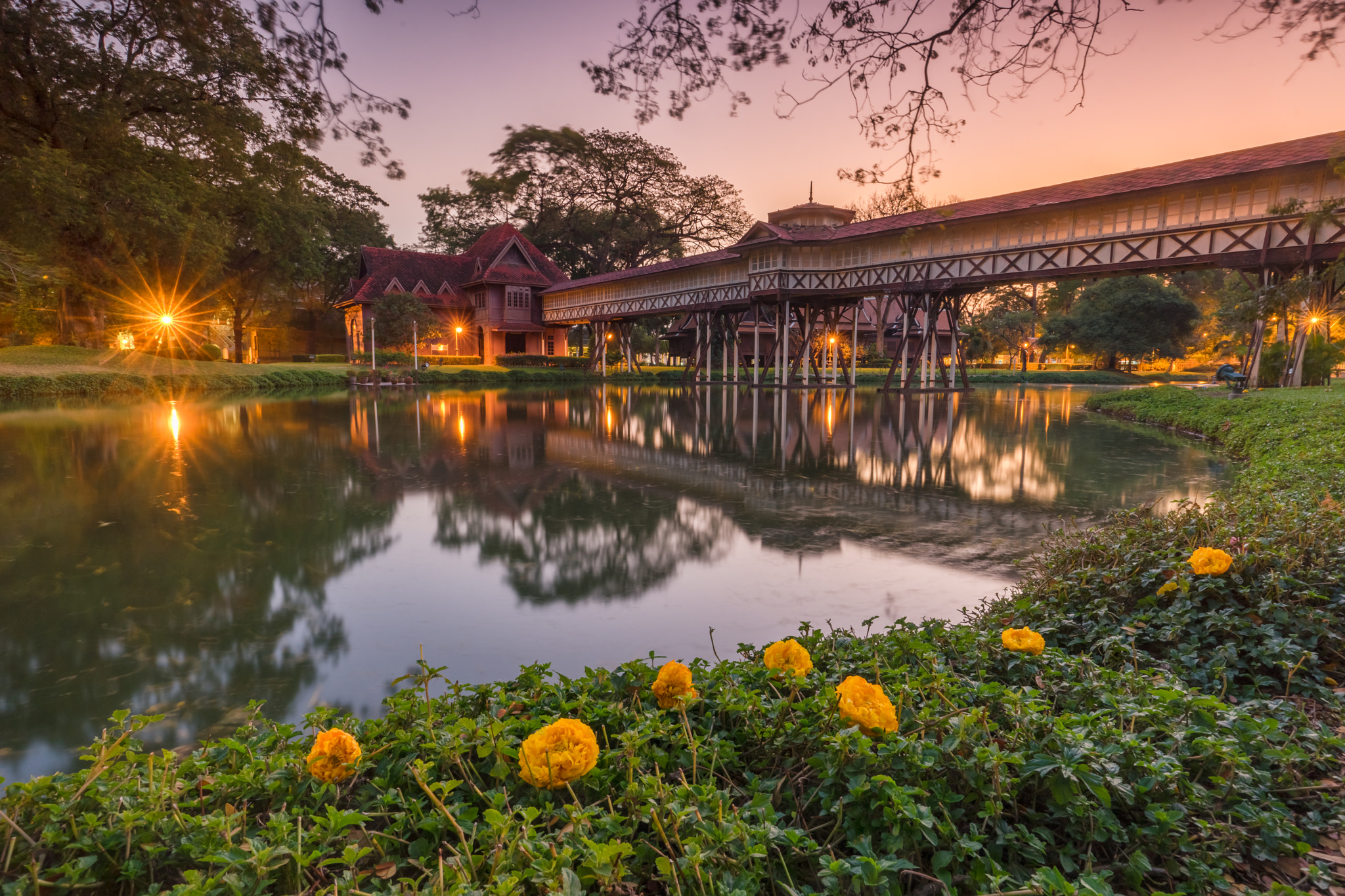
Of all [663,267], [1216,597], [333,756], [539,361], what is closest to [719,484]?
[1216,597]

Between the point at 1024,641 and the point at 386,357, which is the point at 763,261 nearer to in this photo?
the point at 386,357

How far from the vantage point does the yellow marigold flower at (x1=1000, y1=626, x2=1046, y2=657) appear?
2443 millimetres

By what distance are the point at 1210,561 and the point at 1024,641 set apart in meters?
1.44

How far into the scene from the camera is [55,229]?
69.9 feet

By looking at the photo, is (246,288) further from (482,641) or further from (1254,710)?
(1254,710)

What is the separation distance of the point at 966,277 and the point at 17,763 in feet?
84.9

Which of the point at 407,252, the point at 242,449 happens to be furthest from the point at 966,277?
the point at 407,252

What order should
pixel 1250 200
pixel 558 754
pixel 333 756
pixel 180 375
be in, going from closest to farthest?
pixel 558 754 < pixel 333 756 < pixel 1250 200 < pixel 180 375

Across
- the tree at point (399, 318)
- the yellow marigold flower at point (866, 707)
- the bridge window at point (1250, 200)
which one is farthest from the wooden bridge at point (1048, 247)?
the tree at point (399, 318)

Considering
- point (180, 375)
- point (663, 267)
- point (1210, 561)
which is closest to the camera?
point (1210, 561)

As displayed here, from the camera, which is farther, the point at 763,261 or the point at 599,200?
the point at 599,200

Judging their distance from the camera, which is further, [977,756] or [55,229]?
[55,229]

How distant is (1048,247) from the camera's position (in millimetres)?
21719

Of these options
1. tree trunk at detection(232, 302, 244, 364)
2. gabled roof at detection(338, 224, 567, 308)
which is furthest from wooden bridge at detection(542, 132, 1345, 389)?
tree trunk at detection(232, 302, 244, 364)
